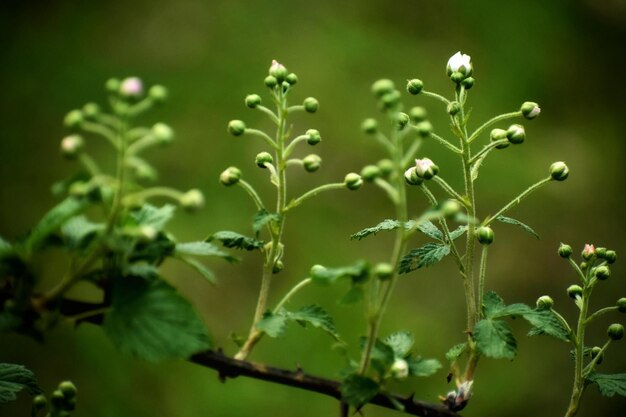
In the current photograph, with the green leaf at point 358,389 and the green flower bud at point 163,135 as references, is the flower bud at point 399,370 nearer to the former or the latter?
the green leaf at point 358,389

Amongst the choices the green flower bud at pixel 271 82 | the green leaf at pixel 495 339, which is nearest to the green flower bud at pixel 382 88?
the green flower bud at pixel 271 82

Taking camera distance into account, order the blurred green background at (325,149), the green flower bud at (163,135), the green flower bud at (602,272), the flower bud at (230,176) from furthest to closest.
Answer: the blurred green background at (325,149)
the green flower bud at (602,272)
the flower bud at (230,176)
the green flower bud at (163,135)

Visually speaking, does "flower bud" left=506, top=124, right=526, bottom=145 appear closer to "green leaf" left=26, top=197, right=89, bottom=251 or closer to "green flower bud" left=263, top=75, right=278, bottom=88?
"green flower bud" left=263, top=75, right=278, bottom=88

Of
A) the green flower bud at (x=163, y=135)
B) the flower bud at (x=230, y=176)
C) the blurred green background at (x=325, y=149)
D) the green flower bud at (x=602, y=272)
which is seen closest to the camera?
the green flower bud at (x=163, y=135)

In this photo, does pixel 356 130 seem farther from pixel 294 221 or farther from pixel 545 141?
pixel 545 141

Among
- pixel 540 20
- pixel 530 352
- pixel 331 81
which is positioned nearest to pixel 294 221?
pixel 331 81

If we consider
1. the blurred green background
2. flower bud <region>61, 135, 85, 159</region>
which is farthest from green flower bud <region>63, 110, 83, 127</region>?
the blurred green background
